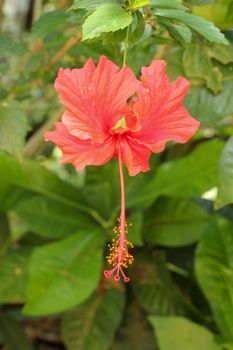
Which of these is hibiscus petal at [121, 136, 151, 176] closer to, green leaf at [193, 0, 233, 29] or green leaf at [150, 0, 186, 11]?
green leaf at [150, 0, 186, 11]

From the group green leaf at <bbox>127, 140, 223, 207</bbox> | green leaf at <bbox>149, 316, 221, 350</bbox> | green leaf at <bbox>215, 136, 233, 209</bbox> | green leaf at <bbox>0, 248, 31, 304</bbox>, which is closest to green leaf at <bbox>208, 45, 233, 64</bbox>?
green leaf at <bbox>215, 136, 233, 209</bbox>

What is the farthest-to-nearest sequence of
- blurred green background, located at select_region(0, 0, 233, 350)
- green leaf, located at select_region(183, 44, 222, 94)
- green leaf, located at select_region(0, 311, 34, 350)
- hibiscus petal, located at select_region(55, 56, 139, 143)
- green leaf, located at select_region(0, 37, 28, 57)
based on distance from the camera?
green leaf, located at select_region(0, 311, 34, 350)
blurred green background, located at select_region(0, 0, 233, 350)
green leaf, located at select_region(183, 44, 222, 94)
green leaf, located at select_region(0, 37, 28, 57)
hibiscus petal, located at select_region(55, 56, 139, 143)

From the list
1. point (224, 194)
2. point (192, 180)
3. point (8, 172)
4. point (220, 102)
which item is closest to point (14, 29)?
point (8, 172)

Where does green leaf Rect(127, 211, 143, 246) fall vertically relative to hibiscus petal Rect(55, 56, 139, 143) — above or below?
below

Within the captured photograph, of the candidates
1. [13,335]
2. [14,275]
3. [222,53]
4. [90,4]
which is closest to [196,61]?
[222,53]

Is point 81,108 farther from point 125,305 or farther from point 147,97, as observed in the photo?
point 125,305

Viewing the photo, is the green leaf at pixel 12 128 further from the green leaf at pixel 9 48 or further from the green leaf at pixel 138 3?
the green leaf at pixel 138 3
